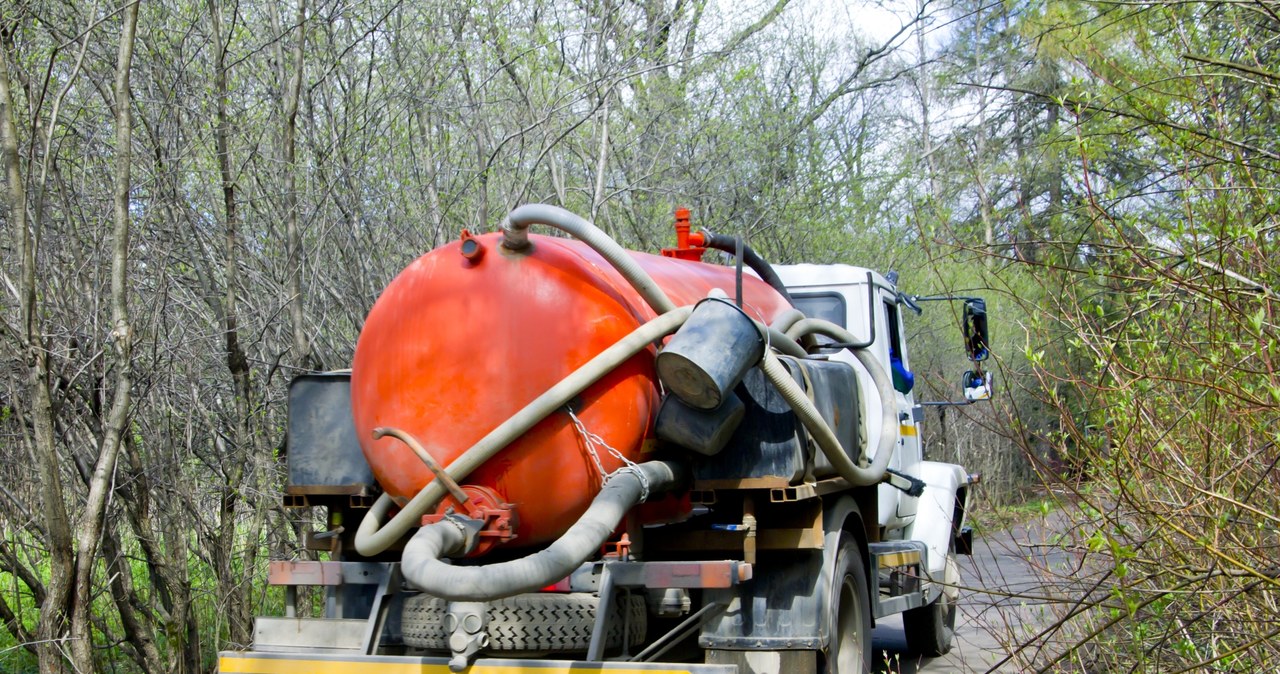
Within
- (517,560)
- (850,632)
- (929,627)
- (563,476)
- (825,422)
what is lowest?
(929,627)

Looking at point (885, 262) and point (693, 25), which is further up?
point (693, 25)

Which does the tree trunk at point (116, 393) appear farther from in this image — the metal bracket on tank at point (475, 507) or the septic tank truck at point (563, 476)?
the metal bracket on tank at point (475, 507)

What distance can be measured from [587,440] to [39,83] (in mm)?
4131

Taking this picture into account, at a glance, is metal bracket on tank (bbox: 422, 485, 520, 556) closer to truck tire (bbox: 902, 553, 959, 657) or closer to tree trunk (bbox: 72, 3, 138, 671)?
tree trunk (bbox: 72, 3, 138, 671)

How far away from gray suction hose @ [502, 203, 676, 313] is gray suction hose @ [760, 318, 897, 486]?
0.55 meters

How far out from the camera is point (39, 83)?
700 centimetres

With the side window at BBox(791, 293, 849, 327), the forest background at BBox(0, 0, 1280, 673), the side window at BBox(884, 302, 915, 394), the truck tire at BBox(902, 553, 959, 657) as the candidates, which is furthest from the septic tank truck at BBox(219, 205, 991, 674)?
the truck tire at BBox(902, 553, 959, 657)

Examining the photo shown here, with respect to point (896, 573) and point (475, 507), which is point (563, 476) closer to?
point (475, 507)

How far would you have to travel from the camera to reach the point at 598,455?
4.95 meters

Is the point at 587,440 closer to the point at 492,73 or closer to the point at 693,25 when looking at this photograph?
the point at 492,73

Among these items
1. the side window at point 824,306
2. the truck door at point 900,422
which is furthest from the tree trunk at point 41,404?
the truck door at point 900,422

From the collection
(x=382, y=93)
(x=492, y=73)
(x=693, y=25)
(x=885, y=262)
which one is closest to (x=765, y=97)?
(x=693, y=25)

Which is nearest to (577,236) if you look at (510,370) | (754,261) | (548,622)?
(510,370)

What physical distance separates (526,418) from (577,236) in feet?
2.46
